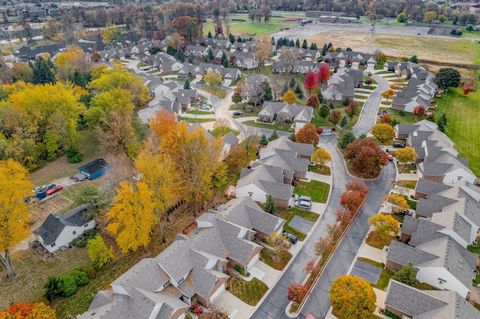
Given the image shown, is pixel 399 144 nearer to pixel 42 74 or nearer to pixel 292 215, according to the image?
pixel 292 215

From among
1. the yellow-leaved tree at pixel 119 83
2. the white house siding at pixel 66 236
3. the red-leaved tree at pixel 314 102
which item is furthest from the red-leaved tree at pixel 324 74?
the white house siding at pixel 66 236

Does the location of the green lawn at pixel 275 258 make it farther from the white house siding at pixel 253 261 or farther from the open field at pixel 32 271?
the open field at pixel 32 271

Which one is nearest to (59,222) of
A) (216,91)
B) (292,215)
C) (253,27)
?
(292,215)

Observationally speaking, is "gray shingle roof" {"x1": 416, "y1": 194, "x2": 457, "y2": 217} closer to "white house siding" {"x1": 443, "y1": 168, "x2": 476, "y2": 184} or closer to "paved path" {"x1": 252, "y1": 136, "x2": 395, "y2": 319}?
"paved path" {"x1": 252, "y1": 136, "x2": 395, "y2": 319}

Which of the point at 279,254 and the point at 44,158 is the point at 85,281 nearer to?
the point at 279,254

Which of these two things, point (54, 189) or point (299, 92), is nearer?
point (54, 189)

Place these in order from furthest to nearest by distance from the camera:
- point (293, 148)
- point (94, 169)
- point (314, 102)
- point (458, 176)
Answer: point (314, 102), point (293, 148), point (94, 169), point (458, 176)
